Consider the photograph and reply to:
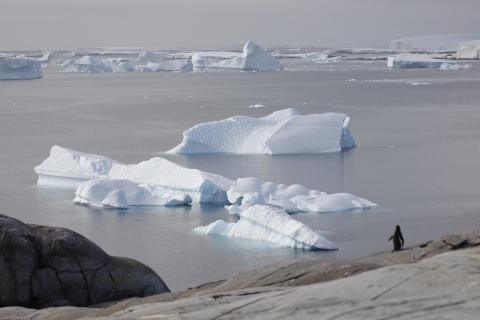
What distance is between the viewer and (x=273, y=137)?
23359mm

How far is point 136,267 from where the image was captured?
29.8 feet

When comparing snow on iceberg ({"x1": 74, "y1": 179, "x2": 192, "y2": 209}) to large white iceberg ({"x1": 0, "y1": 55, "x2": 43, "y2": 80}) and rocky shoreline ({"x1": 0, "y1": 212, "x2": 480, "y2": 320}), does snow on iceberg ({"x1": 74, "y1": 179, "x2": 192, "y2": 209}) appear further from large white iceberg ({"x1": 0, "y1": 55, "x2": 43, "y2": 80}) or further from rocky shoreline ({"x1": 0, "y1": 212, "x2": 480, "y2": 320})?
large white iceberg ({"x1": 0, "y1": 55, "x2": 43, "y2": 80})

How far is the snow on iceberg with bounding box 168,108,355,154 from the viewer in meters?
23.2

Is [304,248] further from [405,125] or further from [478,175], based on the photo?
[405,125]

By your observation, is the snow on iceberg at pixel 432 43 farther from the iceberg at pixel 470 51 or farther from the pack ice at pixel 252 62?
the pack ice at pixel 252 62

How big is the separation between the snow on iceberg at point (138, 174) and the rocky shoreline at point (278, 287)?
7.97 m

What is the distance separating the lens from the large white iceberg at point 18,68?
212ft

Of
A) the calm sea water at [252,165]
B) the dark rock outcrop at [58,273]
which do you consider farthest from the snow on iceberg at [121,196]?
the dark rock outcrop at [58,273]

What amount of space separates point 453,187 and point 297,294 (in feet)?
43.8

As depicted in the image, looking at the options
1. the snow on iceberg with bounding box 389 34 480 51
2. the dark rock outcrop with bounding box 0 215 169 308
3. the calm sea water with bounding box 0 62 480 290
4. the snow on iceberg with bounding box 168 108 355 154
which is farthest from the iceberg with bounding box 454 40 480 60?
the dark rock outcrop with bounding box 0 215 169 308

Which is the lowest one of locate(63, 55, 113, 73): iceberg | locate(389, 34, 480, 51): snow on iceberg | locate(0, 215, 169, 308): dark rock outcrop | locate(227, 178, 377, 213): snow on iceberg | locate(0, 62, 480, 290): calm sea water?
locate(389, 34, 480, 51): snow on iceberg

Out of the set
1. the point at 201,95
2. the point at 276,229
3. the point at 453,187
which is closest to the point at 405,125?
the point at 453,187

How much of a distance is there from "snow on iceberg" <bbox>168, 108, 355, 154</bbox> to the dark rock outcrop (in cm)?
1425

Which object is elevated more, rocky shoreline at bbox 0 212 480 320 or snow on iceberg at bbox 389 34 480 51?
rocky shoreline at bbox 0 212 480 320
